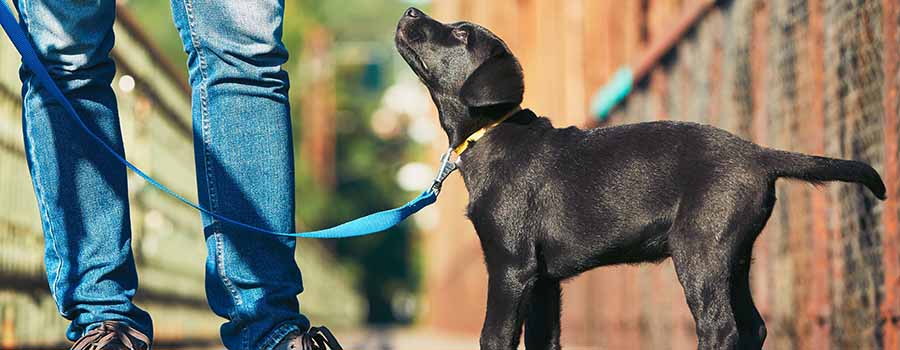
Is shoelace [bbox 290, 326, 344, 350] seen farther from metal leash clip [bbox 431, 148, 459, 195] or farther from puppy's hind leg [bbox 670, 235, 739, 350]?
puppy's hind leg [bbox 670, 235, 739, 350]

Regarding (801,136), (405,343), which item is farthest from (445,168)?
(405,343)

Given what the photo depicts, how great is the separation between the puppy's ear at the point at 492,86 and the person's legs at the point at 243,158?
0.47m

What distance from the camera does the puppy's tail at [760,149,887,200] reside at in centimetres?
300

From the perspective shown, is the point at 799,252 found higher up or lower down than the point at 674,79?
lower down

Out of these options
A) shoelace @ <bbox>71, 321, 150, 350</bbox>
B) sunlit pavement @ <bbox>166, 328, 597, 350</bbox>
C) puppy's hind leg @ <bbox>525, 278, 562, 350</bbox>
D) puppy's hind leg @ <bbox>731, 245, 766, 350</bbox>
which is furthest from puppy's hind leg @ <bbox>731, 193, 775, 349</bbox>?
sunlit pavement @ <bbox>166, 328, 597, 350</bbox>

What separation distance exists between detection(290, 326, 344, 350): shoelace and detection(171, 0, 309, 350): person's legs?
32 millimetres

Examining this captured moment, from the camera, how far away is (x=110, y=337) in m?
3.15

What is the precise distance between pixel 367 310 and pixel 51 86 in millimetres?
41582

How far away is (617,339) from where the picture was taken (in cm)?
902

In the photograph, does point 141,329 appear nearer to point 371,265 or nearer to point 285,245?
point 285,245

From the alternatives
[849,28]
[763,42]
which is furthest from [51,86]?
[763,42]

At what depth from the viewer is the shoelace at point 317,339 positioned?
3209 mm

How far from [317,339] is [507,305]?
526mm

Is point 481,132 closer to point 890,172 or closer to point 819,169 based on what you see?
point 819,169
